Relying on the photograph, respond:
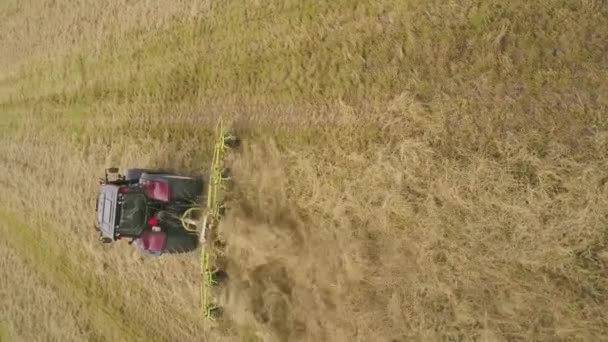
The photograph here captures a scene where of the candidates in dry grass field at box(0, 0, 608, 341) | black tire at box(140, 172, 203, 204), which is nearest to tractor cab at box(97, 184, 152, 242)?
black tire at box(140, 172, 203, 204)

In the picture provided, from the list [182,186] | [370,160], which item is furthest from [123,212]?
[370,160]

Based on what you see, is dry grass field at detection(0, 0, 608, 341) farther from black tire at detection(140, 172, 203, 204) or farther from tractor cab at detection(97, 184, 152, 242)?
tractor cab at detection(97, 184, 152, 242)

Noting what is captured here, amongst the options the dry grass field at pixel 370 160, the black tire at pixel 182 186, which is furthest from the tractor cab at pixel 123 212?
the dry grass field at pixel 370 160

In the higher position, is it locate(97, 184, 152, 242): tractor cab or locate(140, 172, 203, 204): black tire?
locate(140, 172, 203, 204): black tire

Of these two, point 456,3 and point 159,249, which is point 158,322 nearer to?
point 159,249

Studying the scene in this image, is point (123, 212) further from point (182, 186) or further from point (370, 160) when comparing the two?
point (370, 160)

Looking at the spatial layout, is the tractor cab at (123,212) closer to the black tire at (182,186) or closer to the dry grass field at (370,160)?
the black tire at (182,186)
